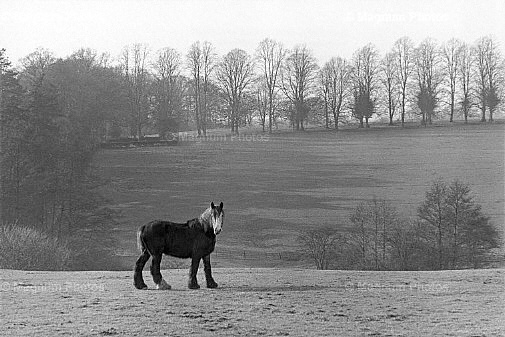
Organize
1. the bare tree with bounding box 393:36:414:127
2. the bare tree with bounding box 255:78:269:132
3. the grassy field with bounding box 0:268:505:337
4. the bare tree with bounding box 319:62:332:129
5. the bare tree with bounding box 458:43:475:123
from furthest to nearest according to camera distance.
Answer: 1. the bare tree with bounding box 393:36:414:127
2. the bare tree with bounding box 458:43:475:123
3. the bare tree with bounding box 319:62:332:129
4. the bare tree with bounding box 255:78:269:132
5. the grassy field with bounding box 0:268:505:337

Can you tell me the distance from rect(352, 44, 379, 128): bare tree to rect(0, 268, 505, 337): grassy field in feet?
86.3

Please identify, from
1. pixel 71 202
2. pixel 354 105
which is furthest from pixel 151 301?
pixel 354 105

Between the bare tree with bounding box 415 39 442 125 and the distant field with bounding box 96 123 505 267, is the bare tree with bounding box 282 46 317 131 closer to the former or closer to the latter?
the distant field with bounding box 96 123 505 267

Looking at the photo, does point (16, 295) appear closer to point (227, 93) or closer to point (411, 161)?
point (227, 93)

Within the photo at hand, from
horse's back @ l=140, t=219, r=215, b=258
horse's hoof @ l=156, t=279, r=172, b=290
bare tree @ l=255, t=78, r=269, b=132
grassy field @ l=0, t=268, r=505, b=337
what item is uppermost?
bare tree @ l=255, t=78, r=269, b=132

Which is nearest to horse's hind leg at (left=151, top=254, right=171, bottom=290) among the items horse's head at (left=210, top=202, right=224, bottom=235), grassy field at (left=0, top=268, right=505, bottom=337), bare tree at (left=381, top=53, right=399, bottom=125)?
grassy field at (left=0, top=268, right=505, bottom=337)

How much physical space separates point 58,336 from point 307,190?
2831 cm

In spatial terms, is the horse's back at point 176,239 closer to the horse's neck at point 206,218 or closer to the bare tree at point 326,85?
the horse's neck at point 206,218

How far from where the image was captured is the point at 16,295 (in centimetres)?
984

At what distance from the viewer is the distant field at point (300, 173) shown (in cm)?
3250

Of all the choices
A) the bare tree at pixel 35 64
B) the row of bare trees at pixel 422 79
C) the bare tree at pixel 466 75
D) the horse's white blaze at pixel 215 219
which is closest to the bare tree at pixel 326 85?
the row of bare trees at pixel 422 79

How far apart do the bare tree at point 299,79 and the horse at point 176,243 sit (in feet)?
85.4

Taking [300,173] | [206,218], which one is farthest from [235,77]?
[206,218]

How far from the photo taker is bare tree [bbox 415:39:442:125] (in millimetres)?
39188
